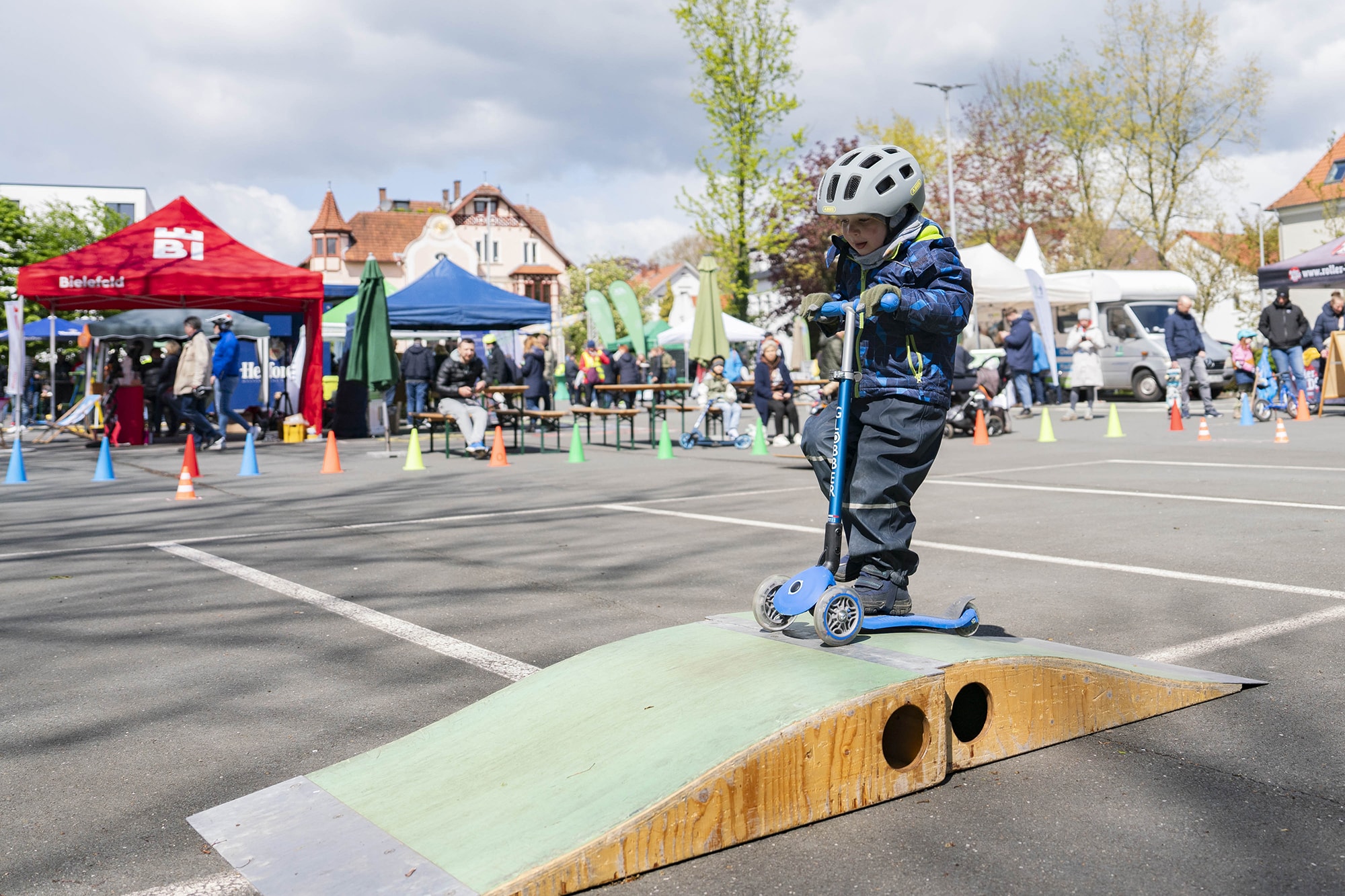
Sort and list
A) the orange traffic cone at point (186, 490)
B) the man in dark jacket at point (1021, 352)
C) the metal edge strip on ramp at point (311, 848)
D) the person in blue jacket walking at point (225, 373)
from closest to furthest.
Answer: the metal edge strip on ramp at point (311, 848), the orange traffic cone at point (186, 490), the person in blue jacket walking at point (225, 373), the man in dark jacket at point (1021, 352)

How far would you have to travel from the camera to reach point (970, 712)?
139 inches

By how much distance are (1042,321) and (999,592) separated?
22.1 metres

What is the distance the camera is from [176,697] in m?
4.34

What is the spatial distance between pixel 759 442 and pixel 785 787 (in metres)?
14.4

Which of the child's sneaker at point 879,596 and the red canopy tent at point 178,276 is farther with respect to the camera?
the red canopy tent at point 178,276

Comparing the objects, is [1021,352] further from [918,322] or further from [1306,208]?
[1306,208]

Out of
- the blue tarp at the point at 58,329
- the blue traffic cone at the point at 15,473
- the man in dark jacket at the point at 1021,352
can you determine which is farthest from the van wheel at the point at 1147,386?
the blue tarp at the point at 58,329

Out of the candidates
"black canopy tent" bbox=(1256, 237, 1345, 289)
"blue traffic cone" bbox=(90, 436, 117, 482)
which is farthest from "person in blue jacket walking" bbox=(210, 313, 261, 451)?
"black canopy tent" bbox=(1256, 237, 1345, 289)

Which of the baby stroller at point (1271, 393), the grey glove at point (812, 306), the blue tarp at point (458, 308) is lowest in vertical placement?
the baby stroller at point (1271, 393)

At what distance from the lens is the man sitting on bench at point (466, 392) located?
54.2 ft

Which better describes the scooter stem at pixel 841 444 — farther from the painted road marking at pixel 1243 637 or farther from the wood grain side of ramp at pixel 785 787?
the painted road marking at pixel 1243 637

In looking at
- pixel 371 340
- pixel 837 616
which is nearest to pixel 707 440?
pixel 371 340

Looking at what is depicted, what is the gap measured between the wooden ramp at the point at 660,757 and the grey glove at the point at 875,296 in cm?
113

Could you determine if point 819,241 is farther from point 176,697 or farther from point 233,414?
point 176,697
